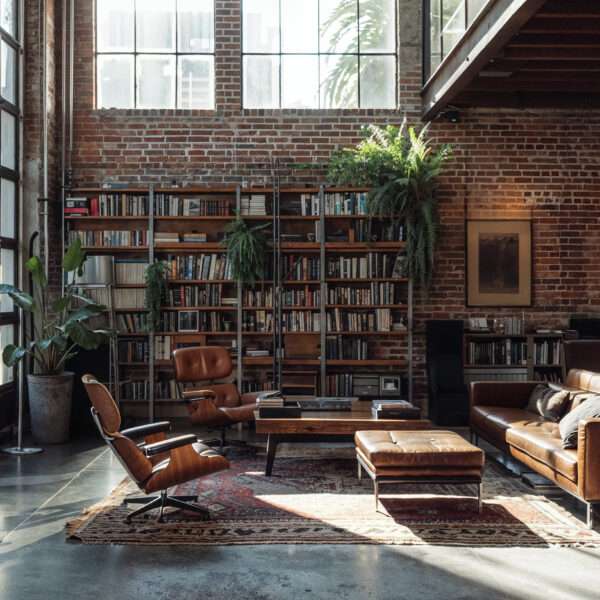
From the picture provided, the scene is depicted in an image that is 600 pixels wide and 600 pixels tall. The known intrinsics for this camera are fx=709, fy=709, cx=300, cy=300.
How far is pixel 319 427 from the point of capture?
5.17 metres

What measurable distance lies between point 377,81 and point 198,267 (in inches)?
116

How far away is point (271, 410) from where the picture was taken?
5.36 m

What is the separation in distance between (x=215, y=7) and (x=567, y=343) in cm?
518

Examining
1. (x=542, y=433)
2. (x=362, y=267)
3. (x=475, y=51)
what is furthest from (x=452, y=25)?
(x=542, y=433)

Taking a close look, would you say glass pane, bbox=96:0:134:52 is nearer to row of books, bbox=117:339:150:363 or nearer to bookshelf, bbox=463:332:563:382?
row of books, bbox=117:339:150:363

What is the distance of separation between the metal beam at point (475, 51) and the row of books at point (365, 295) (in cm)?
196

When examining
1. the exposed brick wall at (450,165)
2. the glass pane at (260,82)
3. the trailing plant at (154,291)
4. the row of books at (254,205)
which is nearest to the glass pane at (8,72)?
the exposed brick wall at (450,165)

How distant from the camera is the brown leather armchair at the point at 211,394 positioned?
595 centimetres

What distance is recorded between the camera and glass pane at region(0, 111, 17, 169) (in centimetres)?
688

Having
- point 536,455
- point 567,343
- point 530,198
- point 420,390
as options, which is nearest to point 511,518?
point 536,455

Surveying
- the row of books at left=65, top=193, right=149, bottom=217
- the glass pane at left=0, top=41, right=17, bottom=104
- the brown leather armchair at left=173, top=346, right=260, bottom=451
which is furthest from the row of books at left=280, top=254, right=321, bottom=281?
the glass pane at left=0, top=41, right=17, bottom=104

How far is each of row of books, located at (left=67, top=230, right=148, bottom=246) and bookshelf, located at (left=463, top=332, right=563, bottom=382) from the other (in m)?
3.60

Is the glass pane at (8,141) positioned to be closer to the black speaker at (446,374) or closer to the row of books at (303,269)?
the row of books at (303,269)

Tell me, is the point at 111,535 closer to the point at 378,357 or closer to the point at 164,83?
the point at 378,357
